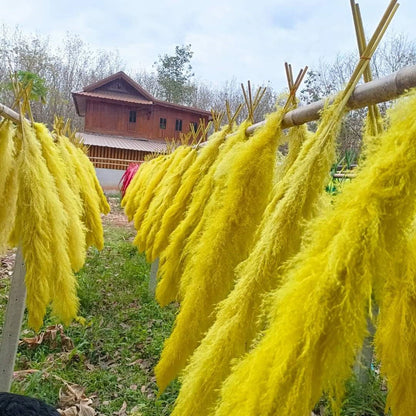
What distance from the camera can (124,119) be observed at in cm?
1994

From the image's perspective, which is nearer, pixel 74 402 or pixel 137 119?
pixel 74 402

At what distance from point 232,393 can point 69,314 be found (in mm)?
1068

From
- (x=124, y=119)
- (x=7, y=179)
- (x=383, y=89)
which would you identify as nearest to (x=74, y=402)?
(x=7, y=179)

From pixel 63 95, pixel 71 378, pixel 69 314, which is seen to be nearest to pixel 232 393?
pixel 69 314

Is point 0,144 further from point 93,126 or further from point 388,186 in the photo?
point 93,126

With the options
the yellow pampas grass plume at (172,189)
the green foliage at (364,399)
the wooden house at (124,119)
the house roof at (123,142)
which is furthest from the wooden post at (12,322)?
the wooden house at (124,119)

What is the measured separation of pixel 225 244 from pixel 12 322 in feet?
5.28

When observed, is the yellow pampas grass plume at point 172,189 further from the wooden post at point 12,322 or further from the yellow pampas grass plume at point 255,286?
the yellow pampas grass plume at point 255,286

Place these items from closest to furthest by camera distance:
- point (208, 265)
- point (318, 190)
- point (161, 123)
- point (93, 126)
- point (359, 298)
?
point (359, 298) → point (318, 190) → point (208, 265) → point (93, 126) → point (161, 123)

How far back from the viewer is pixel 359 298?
0.51 metres

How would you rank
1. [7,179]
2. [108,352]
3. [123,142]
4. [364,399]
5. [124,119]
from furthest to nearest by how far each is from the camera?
[124,119] → [123,142] → [108,352] → [364,399] → [7,179]

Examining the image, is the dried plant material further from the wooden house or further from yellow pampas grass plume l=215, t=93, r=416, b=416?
the wooden house

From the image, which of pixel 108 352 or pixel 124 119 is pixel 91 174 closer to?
pixel 108 352

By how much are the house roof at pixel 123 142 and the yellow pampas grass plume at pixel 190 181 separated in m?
15.5
